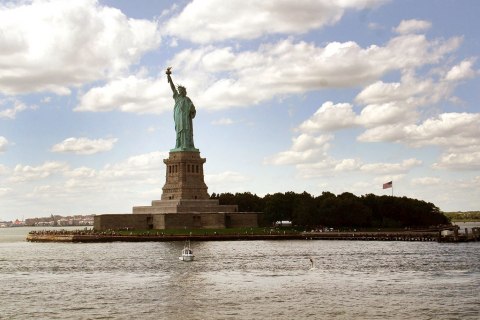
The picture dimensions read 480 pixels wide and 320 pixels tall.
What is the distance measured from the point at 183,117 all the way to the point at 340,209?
3882 cm

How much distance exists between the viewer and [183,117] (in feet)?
513

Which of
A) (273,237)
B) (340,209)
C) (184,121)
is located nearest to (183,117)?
(184,121)

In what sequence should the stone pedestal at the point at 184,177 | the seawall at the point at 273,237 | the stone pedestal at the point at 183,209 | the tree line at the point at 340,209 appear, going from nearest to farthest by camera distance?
1. the seawall at the point at 273,237
2. the stone pedestal at the point at 183,209
3. the stone pedestal at the point at 184,177
4. the tree line at the point at 340,209

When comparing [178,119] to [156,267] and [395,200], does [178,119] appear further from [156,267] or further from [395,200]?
[156,267]

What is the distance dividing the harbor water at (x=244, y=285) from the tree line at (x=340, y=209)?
53.2 meters

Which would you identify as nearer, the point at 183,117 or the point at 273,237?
the point at 273,237

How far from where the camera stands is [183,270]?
83.1 metres

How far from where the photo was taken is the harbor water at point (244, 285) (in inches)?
2154

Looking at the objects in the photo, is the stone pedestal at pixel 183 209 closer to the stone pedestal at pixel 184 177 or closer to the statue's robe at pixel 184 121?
the stone pedestal at pixel 184 177

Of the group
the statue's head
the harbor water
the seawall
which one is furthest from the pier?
the statue's head

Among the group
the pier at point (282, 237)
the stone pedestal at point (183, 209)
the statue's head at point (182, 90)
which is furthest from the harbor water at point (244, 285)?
the statue's head at point (182, 90)

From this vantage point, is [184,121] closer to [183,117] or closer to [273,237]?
[183,117]

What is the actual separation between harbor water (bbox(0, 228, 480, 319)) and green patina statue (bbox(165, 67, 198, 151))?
46.6 meters

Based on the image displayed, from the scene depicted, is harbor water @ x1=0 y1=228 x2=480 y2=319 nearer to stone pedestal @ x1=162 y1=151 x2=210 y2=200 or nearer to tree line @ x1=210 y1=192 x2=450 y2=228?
stone pedestal @ x1=162 y1=151 x2=210 y2=200
